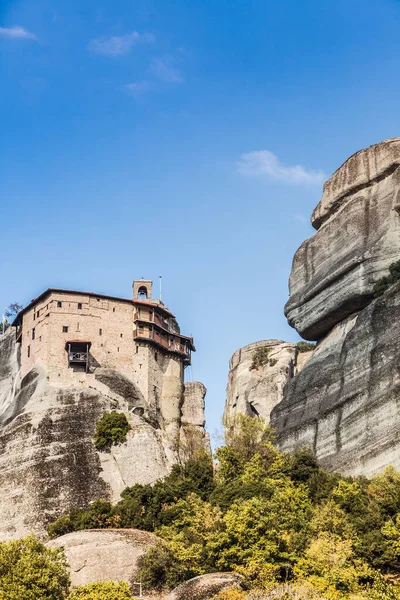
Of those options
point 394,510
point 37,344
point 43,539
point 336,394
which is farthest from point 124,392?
point 394,510

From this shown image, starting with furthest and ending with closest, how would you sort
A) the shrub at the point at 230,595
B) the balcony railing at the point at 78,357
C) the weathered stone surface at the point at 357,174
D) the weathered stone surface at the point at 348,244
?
the balcony railing at the point at 78,357 < the weathered stone surface at the point at 357,174 < the weathered stone surface at the point at 348,244 < the shrub at the point at 230,595

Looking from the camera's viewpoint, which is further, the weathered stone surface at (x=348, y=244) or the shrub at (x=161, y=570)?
the weathered stone surface at (x=348, y=244)

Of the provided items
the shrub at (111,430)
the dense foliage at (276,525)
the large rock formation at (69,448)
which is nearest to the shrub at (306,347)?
the large rock formation at (69,448)

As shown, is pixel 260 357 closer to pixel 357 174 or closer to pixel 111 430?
pixel 111 430

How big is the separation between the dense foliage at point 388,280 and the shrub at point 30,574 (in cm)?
2834

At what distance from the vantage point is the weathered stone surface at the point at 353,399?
5072cm

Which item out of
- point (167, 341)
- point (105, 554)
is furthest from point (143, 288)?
point (105, 554)

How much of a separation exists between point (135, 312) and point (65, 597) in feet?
150

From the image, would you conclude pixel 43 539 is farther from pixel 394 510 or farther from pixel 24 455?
pixel 394 510

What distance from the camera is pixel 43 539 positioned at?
2327 inches

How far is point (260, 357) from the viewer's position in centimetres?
8731

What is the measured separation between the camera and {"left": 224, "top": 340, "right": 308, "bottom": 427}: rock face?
8194 cm

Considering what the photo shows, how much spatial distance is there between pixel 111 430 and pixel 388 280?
2393 centimetres

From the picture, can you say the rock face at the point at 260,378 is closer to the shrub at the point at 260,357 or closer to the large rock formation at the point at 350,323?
the shrub at the point at 260,357
